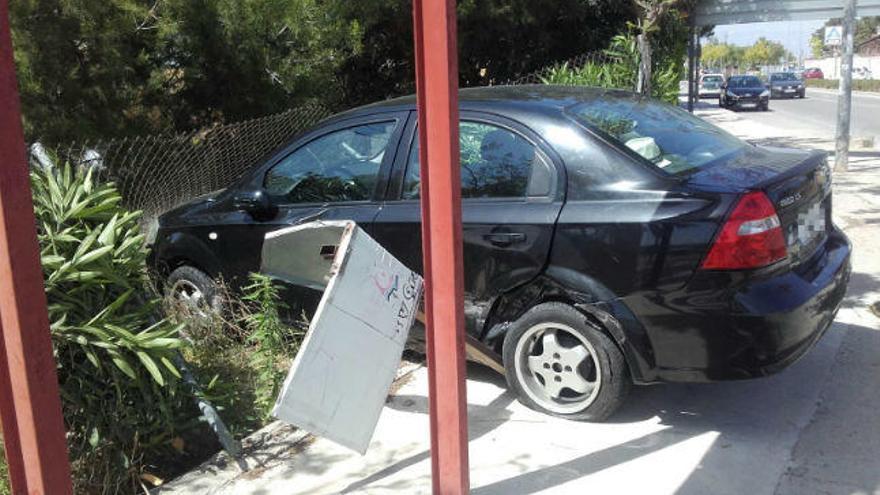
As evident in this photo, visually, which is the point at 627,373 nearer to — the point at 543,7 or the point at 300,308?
the point at 300,308

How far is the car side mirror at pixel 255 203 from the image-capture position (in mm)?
4719

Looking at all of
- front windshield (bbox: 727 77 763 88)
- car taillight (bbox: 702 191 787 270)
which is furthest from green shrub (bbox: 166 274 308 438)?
front windshield (bbox: 727 77 763 88)

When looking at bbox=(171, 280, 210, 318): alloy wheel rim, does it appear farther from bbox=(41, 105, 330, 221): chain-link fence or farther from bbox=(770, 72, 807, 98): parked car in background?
bbox=(770, 72, 807, 98): parked car in background

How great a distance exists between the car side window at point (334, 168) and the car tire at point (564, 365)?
1.23m

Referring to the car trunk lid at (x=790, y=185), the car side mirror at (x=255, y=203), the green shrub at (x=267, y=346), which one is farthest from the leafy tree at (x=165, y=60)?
the car trunk lid at (x=790, y=185)

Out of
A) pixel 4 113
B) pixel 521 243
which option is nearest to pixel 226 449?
pixel 521 243

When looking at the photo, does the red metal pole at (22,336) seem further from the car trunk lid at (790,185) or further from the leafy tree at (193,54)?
the leafy tree at (193,54)

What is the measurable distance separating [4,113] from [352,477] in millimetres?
2235

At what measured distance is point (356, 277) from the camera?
3242 millimetres

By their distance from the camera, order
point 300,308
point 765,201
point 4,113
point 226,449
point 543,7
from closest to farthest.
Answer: point 4,113 < point 765,201 < point 226,449 < point 300,308 < point 543,7

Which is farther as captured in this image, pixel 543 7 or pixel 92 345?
pixel 543 7

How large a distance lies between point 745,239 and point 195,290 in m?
3.51

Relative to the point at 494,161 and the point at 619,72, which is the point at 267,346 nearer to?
the point at 494,161

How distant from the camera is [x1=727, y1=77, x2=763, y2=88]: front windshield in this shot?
33.9 metres
